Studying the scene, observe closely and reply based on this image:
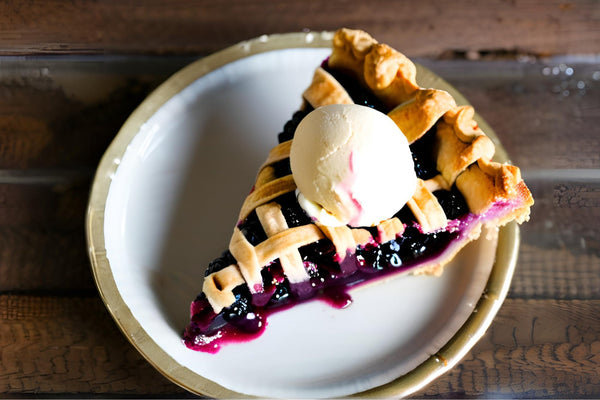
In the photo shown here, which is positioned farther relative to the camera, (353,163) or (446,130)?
(446,130)

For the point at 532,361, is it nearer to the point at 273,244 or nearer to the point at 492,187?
the point at 492,187

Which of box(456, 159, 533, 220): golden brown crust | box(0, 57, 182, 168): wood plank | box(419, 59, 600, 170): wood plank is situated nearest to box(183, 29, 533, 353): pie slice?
box(456, 159, 533, 220): golden brown crust

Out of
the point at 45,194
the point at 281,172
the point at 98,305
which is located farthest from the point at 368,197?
the point at 45,194

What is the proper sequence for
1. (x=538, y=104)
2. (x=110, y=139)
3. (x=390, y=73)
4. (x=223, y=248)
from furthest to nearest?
(x=538, y=104), (x=110, y=139), (x=223, y=248), (x=390, y=73)

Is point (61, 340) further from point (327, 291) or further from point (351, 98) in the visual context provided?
point (351, 98)

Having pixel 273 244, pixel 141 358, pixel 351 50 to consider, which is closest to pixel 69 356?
pixel 141 358

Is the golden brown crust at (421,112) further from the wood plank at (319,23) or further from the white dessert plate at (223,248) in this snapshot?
the wood plank at (319,23)

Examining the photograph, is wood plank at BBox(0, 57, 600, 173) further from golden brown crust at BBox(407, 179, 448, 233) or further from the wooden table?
golden brown crust at BBox(407, 179, 448, 233)
